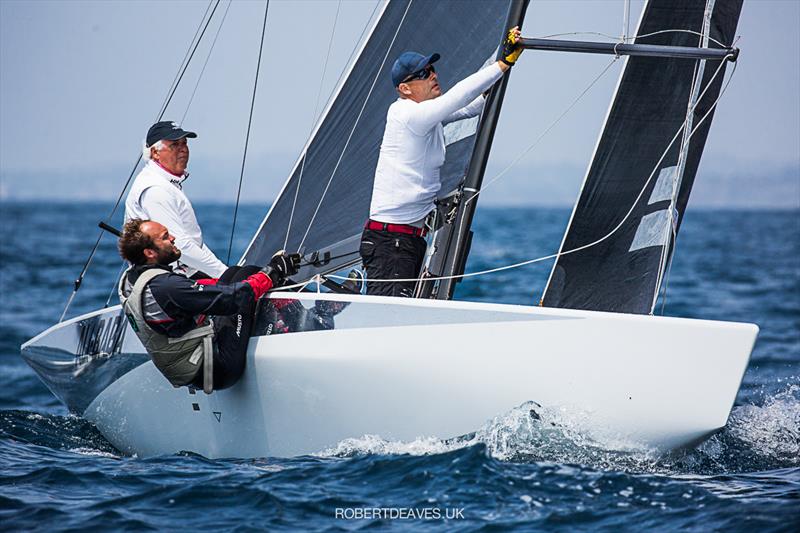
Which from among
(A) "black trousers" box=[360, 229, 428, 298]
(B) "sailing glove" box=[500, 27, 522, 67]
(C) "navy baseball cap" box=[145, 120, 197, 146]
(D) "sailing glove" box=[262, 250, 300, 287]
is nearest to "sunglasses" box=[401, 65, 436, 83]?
(B) "sailing glove" box=[500, 27, 522, 67]

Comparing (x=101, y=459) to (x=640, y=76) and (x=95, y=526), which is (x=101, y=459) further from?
(x=640, y=76)

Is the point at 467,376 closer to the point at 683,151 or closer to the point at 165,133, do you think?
the point at 683,151

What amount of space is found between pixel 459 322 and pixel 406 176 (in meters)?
0.88

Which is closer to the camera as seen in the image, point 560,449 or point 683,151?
point 560,449

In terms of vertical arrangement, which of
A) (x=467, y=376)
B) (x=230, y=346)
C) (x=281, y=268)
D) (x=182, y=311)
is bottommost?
(x=467, y=376)

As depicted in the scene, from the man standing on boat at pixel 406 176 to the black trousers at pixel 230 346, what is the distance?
0.60 m

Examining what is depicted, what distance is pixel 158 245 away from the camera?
15.3 ft

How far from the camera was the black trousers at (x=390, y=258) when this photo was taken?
16.2 feet

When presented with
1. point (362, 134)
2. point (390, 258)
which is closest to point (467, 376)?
point (390, 258)

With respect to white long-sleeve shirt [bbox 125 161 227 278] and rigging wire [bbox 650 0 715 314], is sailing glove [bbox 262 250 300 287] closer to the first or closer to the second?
white long-sleeve shirt [bbox 125 161 227 278]

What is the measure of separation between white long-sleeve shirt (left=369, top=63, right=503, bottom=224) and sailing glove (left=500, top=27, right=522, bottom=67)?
292 millimetres

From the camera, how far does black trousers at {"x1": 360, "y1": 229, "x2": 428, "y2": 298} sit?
493cm

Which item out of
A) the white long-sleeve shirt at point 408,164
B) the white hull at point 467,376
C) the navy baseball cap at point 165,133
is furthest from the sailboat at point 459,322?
the navy baseball cap at point 165,133

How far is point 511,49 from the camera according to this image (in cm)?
470
